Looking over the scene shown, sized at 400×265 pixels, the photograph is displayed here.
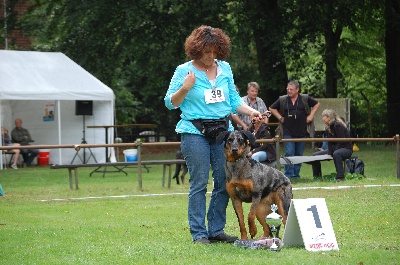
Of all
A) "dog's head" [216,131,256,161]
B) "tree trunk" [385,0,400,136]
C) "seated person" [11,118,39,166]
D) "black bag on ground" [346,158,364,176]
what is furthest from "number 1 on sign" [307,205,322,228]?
"tree trunk" [385,0,400,136]

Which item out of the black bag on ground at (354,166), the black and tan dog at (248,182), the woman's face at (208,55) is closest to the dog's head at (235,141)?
the black and tan dog at (248,182)

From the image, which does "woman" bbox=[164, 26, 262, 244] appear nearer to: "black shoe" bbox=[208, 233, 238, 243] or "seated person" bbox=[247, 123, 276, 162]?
"black shoe" bbox=[208, 233, 238, 243]

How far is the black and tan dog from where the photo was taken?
338 inches

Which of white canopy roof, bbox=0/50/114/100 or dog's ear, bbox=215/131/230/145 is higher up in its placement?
Answer: white canopy roof, bbox=0/50/114/100

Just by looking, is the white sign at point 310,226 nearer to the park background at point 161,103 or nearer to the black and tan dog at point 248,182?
the park background at point 161,103

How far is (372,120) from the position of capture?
3419 cm

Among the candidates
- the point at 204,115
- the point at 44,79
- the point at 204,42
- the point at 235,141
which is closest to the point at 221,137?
the point at 235,141

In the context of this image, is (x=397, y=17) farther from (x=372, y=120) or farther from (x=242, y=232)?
(x=242, y=232)

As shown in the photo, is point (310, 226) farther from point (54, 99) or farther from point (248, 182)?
point (54, 99)

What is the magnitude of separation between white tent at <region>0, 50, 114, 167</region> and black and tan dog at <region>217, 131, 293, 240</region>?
56.1 feet

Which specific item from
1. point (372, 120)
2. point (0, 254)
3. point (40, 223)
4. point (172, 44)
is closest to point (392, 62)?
point (372, 120)

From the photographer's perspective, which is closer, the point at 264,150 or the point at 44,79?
the point at 264,150

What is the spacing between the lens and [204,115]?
872 centimetres

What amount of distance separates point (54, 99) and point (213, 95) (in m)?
17.6
